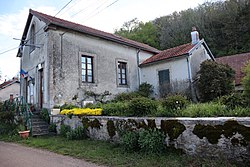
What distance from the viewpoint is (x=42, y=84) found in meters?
13.7

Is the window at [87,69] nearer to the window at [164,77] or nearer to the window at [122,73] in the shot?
the window at [122,73]

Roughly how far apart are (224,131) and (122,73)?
12.2 metres

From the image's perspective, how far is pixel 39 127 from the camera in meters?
10.7

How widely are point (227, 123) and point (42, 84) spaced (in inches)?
477

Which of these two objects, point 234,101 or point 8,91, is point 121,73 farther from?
point 8,91

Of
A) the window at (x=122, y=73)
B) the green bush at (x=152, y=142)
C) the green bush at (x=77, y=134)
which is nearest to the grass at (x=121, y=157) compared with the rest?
the green bush at (x=152, y=142)

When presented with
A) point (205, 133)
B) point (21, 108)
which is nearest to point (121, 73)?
point (21, 108)

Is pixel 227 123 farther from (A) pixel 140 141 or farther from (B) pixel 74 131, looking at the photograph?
(B) pixel 74 131

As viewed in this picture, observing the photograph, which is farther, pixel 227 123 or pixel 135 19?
pixel 135 19

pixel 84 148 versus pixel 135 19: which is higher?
pixel 135 19

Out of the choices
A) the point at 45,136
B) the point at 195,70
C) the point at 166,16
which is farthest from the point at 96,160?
the point at 166,16

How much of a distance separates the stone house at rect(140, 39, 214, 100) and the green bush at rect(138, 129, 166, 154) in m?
8.54

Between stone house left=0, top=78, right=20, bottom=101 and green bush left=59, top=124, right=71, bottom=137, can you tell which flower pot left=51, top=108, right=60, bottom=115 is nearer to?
green bush left=59, top=124, right=71, bottom=137

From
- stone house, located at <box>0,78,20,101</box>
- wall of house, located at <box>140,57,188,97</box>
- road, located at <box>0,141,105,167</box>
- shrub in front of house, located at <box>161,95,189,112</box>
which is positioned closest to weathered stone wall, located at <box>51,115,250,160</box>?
shrub in front of house, located at <box>161,95,189,112</box>
